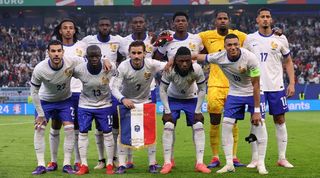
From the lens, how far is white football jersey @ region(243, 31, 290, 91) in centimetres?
1152

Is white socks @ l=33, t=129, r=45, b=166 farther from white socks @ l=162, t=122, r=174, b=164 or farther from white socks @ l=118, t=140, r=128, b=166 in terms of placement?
white socks @ l=162, t=122, r=174, b=164

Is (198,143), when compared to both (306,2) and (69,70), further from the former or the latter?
(306,2)

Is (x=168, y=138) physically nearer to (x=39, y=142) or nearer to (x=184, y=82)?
(x=184, y=82)

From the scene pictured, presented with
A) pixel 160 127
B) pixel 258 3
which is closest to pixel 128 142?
pixel 160 127

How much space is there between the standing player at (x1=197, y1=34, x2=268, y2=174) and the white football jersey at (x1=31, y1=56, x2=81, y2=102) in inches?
88.6

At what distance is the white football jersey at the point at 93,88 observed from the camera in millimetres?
10969

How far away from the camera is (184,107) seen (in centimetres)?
1134

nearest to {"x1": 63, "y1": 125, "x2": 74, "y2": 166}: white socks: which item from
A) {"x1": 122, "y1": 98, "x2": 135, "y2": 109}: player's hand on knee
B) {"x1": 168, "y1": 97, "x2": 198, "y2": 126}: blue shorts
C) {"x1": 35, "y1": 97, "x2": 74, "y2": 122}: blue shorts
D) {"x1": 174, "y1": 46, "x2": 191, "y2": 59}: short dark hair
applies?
{"x1": 35, "y1": 97, "x2": 74, "y2": 122}: blue shorts

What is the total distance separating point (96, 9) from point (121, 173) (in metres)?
36.4

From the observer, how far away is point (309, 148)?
49.0ft

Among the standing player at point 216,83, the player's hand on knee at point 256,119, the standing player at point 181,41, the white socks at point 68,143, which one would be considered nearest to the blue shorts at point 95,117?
the white socks at point 68,143

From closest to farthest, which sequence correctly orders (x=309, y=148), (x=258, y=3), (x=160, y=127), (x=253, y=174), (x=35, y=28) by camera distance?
(x=253, y=174) → (x=309, y=148) → (x=160, y=127) → (x=258, y=3) → (x=35, y=28)

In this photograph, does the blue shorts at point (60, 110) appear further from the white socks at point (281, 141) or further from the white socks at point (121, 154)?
the white socks at point (281, 141)

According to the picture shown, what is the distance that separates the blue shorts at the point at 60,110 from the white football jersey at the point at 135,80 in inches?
38.6
